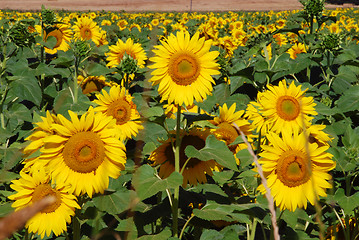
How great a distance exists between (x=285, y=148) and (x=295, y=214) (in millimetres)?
429

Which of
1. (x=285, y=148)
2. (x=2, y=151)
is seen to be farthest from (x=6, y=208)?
(x=285, y=148)

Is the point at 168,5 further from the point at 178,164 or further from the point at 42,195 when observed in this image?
the point at 42,195

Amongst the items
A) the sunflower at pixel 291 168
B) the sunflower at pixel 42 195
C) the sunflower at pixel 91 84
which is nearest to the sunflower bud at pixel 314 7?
the sunflower at pixel 91 84

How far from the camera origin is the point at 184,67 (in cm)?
204

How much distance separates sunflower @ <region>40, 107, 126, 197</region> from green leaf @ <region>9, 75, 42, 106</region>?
4.85 feet

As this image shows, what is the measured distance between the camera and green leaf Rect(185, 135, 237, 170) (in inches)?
72.1

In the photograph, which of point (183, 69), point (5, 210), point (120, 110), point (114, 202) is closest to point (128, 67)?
point (120, 110)

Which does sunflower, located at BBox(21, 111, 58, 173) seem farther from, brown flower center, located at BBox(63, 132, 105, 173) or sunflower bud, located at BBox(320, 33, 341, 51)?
sunflower bud, located at BBox(320, 33, 341, 51)

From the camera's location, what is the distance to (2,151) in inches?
Result: 99.8

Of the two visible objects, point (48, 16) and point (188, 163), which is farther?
point (48, 16)

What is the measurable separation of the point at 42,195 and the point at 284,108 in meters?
1.33

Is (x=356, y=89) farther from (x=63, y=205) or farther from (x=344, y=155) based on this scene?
(x=63, y=205)

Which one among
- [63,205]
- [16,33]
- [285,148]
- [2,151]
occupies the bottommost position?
[63,205]

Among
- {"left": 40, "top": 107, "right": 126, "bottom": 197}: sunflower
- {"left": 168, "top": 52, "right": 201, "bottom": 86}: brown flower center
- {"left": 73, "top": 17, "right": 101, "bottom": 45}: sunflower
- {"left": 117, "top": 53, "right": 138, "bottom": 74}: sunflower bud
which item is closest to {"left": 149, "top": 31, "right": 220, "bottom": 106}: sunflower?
{"left": 168, "top": 52, "right": 201, "bottom": 86}: brown flower center
